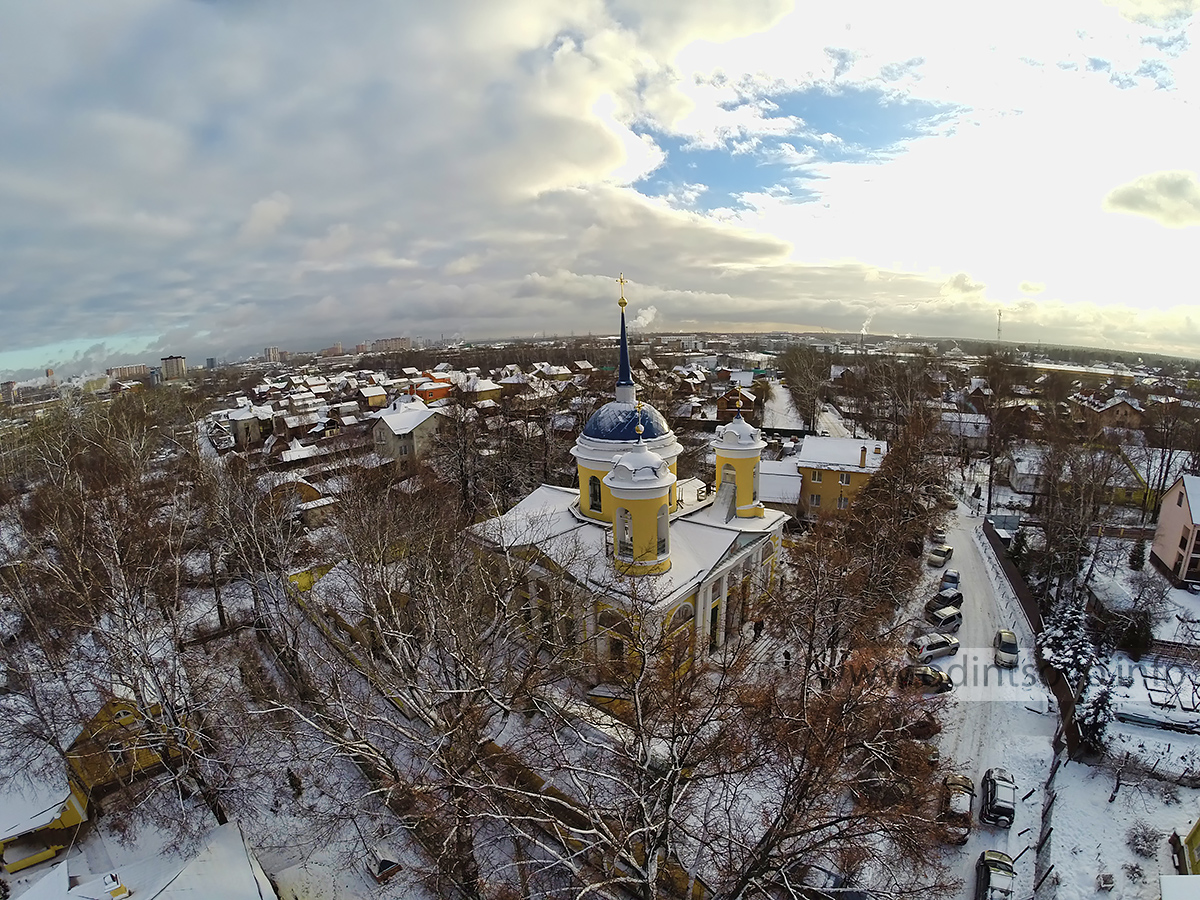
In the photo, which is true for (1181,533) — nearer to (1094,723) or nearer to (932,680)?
(1094,723)

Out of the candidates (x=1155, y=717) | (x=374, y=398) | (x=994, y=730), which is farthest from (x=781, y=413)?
(x=994, y=730)

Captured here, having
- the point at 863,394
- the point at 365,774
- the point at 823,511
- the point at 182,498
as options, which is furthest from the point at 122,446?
the point at 863,394

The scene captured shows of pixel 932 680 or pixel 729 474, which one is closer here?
pixel 932 680

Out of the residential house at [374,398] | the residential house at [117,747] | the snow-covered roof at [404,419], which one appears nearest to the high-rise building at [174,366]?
the residential house at [374,398]

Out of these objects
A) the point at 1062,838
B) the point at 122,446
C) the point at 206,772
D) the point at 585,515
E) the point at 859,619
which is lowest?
the point at 1062,838

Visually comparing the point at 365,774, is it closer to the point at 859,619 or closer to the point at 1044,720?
the point at 859,619
